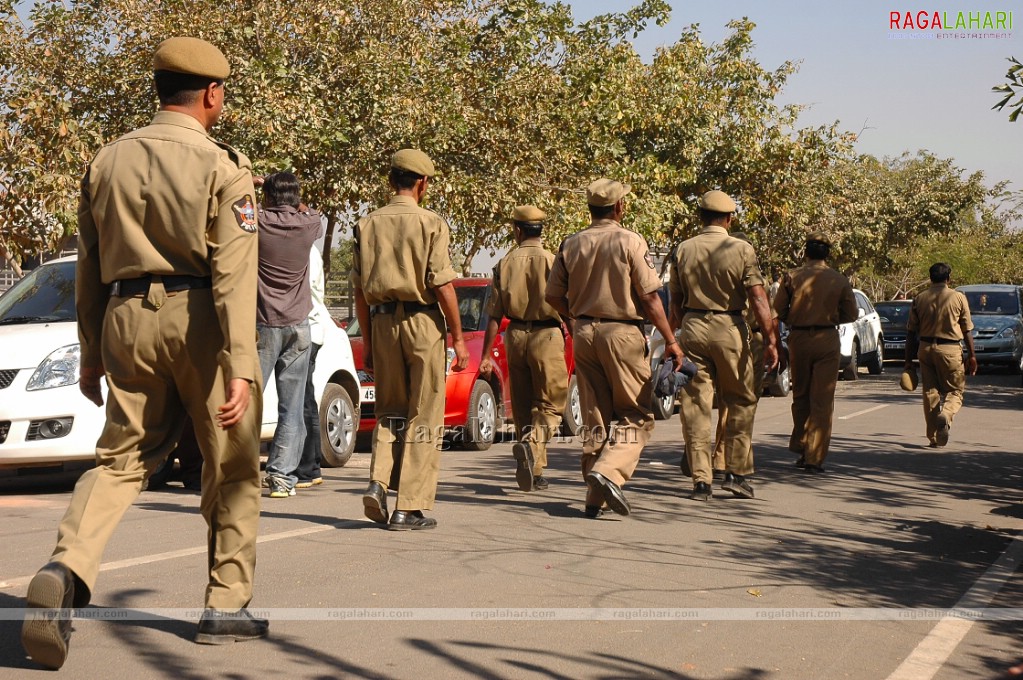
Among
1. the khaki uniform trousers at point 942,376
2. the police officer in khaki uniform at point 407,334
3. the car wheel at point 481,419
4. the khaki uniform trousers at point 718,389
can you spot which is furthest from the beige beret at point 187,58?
the khaki uniform trousers at point 942,376

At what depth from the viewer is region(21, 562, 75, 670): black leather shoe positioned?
4047 millimetres

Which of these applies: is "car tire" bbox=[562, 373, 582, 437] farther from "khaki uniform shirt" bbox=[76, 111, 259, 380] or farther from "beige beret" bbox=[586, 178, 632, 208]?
"khaki uniform shirt" bbox=[76, 111, 259, 380]

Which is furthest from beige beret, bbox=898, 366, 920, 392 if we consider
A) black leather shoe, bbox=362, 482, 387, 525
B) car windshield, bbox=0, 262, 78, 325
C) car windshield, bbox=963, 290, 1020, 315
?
car windshield, bbox=963, 290, 1020, 315

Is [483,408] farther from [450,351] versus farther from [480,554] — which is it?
[480,554]

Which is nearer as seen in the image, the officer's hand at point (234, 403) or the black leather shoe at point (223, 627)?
the officer's hand at point (234, 403)

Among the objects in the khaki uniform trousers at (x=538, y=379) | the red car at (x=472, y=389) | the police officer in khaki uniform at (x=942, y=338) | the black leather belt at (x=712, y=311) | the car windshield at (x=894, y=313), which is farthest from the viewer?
the car windshield at (x=894, y=313)

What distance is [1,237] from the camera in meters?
13.8

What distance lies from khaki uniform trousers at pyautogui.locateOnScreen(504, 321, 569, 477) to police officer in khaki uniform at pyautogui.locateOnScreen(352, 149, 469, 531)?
6.15 ft

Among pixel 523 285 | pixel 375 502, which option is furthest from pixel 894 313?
pixel 375 502

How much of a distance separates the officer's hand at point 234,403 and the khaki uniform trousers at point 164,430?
0.10m

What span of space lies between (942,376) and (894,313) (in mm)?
17951

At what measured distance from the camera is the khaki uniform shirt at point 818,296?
11.1 m

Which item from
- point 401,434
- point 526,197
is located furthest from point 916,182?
point 401,434

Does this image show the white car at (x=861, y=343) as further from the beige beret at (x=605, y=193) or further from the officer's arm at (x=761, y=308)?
the beige beret at (x=605, y=193)
